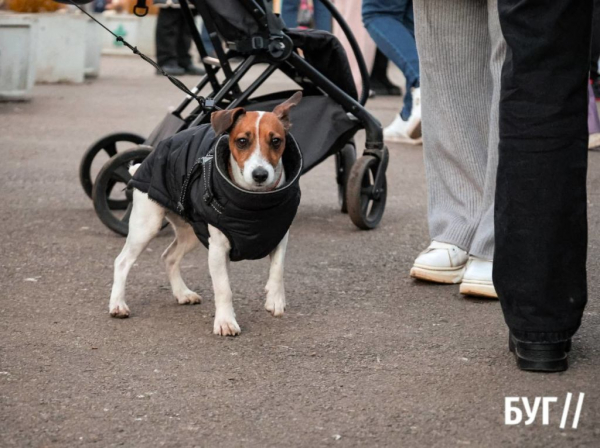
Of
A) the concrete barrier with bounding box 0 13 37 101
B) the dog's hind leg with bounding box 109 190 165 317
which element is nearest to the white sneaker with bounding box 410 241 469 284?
the dog's hind leg with bounding box 109 190 165 317

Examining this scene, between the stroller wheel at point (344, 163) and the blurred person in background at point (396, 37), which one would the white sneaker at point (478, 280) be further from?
the blurred person in background at point (396, 37)

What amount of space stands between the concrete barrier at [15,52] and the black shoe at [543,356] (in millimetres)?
8059

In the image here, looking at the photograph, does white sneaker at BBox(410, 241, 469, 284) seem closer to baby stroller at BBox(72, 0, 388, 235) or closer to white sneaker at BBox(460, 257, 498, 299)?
white sneaker at BBox(460, 257, 498, 299)

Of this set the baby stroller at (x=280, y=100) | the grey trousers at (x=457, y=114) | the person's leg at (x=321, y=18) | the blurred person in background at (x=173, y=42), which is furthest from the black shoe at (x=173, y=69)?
the grey trousers at (x=457, y=114)

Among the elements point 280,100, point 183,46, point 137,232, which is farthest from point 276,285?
point 183,46

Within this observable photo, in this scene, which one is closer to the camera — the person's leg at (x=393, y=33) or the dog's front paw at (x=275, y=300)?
the dog's front paw at (x=275, y=300)

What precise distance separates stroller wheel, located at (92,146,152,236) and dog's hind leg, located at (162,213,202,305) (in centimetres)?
79

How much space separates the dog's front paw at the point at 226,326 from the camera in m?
3.89

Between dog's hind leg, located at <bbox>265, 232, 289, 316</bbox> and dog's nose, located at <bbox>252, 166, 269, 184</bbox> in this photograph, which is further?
dog's hind leg, located at <bbox>265, 232, 289, 316</bbox>

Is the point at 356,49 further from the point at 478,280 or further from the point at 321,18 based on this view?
the point at 321,18

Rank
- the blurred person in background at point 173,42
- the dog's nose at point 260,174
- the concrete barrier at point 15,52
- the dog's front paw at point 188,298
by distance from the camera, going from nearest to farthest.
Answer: the dog's nose at point 260,174
the dog's front paw at point 188,298
the concrete barrier at point 15,52
the blurred person in background at point 173,42

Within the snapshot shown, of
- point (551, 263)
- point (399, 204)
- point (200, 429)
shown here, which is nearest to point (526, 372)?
point (551, 263)

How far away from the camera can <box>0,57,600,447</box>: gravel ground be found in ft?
9.70

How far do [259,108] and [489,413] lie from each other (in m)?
2.65
